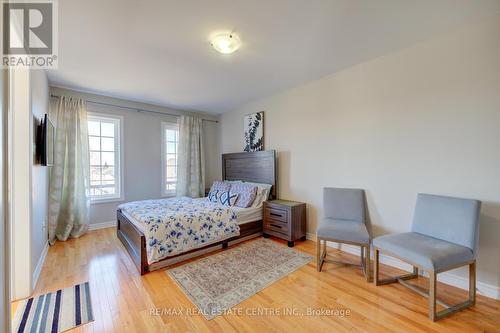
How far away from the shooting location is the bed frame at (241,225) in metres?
2.48

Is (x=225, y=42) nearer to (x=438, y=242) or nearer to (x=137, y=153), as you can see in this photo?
(x=438, y=242)

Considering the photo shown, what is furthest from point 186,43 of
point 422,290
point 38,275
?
point 422,290

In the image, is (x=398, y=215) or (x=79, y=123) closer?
(x=398, y=215)

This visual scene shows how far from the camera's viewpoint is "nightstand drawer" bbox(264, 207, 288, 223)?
325cm

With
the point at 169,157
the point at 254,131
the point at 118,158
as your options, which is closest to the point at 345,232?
the point at 254,131

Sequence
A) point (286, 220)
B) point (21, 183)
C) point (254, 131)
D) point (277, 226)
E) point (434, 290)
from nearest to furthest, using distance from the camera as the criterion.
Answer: point (434, 290)
point (21, 183)
point (286, 220)
point (277, 226)
point (254, 131)

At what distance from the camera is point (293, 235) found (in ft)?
10.4

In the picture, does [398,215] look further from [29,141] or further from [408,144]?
[29,141]

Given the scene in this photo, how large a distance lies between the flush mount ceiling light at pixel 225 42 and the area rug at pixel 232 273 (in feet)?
7.84

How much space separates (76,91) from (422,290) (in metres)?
5.42

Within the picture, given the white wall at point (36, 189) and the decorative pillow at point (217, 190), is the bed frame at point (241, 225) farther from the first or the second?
the white wall at point (36, 189)

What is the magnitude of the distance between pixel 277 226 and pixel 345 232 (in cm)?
120

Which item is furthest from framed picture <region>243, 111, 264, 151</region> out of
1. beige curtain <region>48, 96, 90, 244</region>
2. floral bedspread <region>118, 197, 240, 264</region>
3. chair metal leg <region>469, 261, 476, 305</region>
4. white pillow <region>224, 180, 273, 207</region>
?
chair metal leg <region>469, 261, 476, 305</region>

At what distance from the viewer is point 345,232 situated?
235 cm
